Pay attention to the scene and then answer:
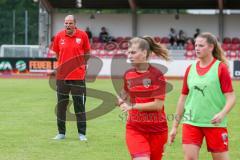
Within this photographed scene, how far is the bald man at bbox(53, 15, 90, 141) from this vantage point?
11359mm

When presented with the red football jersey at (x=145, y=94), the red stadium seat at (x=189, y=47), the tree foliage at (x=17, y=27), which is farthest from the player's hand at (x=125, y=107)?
the tree foliage at (x=17, y=27)

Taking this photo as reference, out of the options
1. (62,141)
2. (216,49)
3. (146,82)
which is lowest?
(62,141)

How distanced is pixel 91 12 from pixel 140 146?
1640 inches

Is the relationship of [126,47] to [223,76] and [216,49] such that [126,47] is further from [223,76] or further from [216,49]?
[223,76]

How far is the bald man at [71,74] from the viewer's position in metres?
11.4

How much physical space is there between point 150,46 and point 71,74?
457cm

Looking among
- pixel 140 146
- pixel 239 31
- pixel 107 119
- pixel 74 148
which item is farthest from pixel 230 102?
pixel 239 31

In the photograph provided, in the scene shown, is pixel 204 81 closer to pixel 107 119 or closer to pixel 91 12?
pixel 107 119

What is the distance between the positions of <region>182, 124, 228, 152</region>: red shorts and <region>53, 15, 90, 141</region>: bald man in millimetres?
4731

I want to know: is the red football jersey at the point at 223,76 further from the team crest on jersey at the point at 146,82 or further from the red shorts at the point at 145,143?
the red shorts at the point at 145,143

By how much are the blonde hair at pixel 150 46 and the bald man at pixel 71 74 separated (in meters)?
4.45

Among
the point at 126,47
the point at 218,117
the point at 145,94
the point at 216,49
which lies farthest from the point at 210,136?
the point at 126,47

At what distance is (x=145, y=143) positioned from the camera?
6758mm

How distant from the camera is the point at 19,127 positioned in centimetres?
1325
